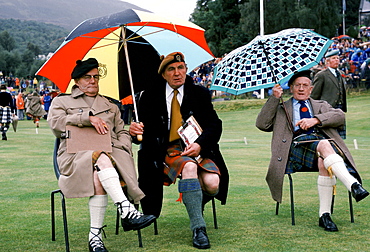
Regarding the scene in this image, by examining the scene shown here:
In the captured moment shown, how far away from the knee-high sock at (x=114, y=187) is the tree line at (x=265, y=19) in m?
51.5

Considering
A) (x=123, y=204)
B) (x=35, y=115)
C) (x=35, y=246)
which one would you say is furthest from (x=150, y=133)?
(x=35, y=115)

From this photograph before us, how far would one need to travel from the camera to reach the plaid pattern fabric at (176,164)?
529cm

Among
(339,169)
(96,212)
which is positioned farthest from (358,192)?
(96,212)

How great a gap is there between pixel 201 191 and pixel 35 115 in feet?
86.4

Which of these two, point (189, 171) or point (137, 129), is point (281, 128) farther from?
point (137, 129)

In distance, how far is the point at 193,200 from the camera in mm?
5059

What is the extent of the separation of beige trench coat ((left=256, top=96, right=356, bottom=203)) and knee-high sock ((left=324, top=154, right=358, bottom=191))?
1.00 ft

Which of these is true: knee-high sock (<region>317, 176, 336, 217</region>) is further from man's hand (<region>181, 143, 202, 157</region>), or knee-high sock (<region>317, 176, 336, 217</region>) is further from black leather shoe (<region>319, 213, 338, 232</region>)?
man's hand (<region>181, 143, 202, 157</region>)

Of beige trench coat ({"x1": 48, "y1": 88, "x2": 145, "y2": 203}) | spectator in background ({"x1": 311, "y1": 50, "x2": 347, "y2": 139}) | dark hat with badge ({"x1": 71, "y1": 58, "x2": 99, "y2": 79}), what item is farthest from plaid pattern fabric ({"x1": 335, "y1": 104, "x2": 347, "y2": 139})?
spectator in background ({"x1": 311, "y1": 50, "x2": 347, "y2": 139})

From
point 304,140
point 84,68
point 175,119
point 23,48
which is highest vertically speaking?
point 23,48

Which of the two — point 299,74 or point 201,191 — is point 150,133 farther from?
point 299,74

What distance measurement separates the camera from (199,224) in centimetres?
502

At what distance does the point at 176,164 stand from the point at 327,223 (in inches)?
58.7

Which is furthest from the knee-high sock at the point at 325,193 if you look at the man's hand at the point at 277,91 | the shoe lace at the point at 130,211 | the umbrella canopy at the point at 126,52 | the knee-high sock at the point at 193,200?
the shoe lace at the point at 130,211
